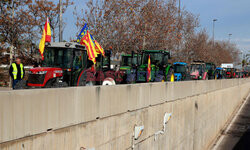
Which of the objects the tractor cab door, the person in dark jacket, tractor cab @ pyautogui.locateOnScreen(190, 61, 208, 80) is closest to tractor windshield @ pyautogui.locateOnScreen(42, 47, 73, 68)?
the tractor cab door

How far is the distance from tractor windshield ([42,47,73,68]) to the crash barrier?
11.2ft

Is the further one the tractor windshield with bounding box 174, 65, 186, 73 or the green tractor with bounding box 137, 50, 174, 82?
the tractor windshield with bounding box 174, 65, 186, 73

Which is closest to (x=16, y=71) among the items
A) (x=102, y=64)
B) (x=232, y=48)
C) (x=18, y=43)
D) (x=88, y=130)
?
(x=102, y=64)

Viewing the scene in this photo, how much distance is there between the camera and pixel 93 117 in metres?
5.11

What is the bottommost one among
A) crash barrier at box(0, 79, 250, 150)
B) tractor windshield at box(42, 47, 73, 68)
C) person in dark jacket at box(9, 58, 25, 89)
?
crash barrier at box(0, 79, 250, 150)

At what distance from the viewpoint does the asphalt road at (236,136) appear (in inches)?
829

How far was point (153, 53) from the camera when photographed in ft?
55.9

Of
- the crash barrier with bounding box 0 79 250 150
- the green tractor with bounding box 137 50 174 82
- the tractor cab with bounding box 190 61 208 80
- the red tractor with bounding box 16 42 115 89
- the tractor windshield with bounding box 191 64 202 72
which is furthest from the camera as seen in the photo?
the tractor windshield with bounding box 191 64 202 72

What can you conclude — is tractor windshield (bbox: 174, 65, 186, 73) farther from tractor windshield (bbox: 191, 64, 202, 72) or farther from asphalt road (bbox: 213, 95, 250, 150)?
asphalt road (bbox: 213, 95, 250, 150)

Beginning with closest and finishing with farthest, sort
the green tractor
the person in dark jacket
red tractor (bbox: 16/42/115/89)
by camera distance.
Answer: red tractor (bbox: 16/42/115/89)
the person in dark jacket
the green tractor

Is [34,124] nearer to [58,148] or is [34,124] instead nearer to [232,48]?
[58,148]

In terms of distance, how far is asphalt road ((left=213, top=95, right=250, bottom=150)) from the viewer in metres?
21.1

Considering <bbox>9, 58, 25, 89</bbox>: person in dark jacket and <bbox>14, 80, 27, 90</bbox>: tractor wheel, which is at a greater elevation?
<bbox>9, 58, 25, 89</bbox>: person in dark jacket

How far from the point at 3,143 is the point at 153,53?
559 inches
